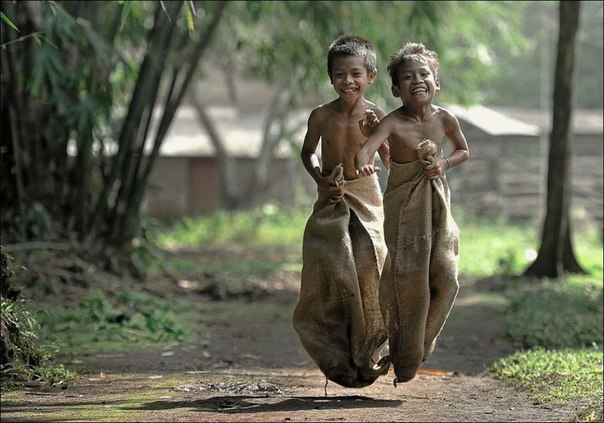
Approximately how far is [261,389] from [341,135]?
4.67 ft

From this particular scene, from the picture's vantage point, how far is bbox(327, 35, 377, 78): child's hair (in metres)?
6.38

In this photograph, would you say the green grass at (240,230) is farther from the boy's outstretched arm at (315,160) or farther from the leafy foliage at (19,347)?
the boy's outstretched arm at (315,160)

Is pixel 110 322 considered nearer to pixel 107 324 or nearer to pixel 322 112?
pixel 107 324

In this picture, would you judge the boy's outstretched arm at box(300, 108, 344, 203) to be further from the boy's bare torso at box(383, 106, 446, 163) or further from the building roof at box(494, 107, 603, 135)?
the building roof at box(494, 107, 603, 135)

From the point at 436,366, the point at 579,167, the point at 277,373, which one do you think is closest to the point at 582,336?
the point at 436,366

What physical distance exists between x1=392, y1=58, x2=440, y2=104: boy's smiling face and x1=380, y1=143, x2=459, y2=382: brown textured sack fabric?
26 centimetres

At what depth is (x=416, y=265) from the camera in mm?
6223

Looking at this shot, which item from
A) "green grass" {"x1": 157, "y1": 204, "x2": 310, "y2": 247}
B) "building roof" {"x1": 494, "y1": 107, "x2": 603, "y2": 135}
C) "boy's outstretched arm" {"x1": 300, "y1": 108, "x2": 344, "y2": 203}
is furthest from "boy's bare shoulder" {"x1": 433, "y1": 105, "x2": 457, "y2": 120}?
"green grass" {"x1": 157, "y1": 204, "x2": 310, "y2": 247}

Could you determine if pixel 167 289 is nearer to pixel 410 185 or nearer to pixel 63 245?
pixel 63 245

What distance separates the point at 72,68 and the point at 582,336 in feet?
19.1

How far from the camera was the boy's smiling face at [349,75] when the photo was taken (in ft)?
20.9

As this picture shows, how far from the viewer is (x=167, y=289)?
1355 centimetres

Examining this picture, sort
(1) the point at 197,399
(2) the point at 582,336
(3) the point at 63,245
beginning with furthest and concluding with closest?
(3) the point at 63,245, (2) the point at 582,336, (1) the point at 197,399

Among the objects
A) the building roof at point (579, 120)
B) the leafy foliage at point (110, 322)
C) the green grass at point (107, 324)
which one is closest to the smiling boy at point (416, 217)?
the green grass at point (107, 324)
